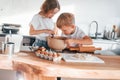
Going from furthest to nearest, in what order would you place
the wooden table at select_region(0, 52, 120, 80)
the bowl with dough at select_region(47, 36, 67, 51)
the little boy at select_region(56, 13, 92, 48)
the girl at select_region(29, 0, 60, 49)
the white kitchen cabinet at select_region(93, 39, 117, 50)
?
the white kitchen cabinet at select_region(93, 39, 117, 50), the girl at select_region(29, 0, 60, 49), the little boy at select_region(56, 13, 92, 48), the bowl with dough at select_region(47, 36, 67, 51), the wooden table at select_region(0, 52, 120, 80)

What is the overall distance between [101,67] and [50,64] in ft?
1.10

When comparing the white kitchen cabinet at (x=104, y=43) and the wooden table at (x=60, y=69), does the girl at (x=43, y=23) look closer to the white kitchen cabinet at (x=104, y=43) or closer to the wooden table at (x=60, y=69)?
the wooden table at (x=60, y=69)

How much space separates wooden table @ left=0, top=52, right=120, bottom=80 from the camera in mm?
1403

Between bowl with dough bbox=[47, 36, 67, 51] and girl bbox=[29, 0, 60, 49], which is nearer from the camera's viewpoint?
bowl with dough bbox=[47, 36, 67, 51]

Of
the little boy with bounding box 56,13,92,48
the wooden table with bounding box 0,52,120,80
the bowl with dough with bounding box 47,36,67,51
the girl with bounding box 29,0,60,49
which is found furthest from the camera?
the girl with bounding box 29,0,60,49

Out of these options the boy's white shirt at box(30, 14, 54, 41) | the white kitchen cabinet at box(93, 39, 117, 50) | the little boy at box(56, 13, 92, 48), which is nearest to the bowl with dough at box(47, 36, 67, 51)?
the little boy at box(56, 13, 92, 48)

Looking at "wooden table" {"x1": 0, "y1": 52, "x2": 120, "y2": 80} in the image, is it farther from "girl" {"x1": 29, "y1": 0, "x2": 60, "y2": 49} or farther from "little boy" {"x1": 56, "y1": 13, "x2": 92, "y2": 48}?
"girl" {"x1": 29, "y1": 0, "x2": 60, "y2": 49}

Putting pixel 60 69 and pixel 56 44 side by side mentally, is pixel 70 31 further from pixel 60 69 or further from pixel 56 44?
pixel 60 69

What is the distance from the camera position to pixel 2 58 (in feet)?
4.87

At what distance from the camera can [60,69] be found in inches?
55.2

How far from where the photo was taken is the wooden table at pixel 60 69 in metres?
1.40

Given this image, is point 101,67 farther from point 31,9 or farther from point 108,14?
point 108,14

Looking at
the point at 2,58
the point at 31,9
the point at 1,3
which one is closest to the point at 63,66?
the point at 2,58

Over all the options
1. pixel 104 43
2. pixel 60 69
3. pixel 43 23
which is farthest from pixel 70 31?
pixel 104 43
